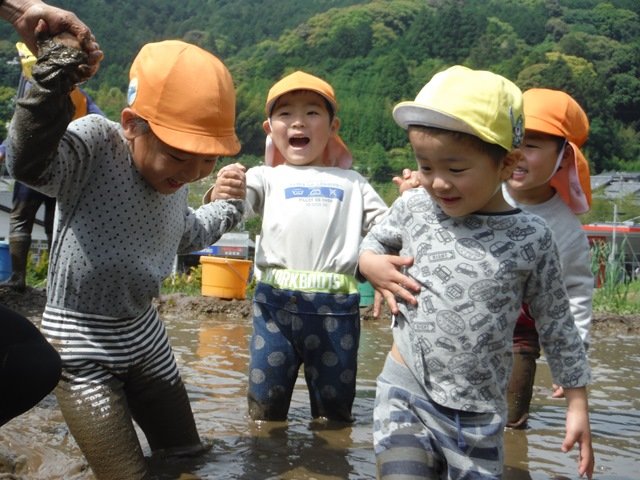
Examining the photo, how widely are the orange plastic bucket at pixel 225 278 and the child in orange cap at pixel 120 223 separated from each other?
5.85 meters

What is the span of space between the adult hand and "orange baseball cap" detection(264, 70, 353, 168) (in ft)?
5.89

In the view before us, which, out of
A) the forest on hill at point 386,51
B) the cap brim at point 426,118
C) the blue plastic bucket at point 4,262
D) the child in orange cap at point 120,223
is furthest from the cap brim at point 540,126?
the forest on hill at point 386,51

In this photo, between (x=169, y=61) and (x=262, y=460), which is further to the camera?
(x=262, y=460)

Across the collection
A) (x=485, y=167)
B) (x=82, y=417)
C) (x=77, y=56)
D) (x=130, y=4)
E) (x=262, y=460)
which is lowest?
(x=262, y=460)

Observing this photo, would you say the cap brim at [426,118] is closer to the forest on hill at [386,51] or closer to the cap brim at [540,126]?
the cap brim at [540,126]

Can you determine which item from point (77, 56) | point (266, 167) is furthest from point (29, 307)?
point (77, 56)

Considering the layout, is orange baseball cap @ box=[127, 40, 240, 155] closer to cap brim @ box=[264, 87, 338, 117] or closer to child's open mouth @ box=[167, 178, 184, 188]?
child's open mouth @ box=[167, 178, 184, 188]

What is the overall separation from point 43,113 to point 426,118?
0.99 m

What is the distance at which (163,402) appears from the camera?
122 inches

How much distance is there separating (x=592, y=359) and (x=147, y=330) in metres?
4.37

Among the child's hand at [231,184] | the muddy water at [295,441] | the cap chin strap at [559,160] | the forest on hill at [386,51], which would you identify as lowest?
the muddy water at [295,441]

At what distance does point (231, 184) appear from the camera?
3.39 m

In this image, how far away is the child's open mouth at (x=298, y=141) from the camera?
4113 millimetres

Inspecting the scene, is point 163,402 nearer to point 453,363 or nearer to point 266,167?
point 453,363
